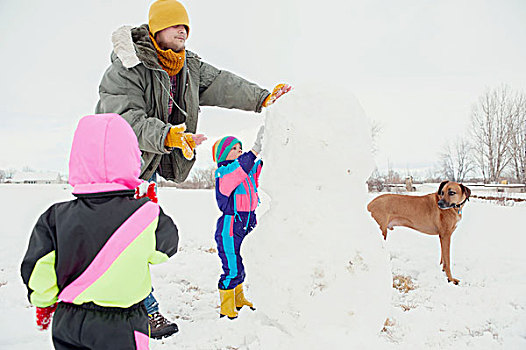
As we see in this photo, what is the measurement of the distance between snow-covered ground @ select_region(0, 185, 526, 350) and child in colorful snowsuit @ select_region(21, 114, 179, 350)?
1.07 metres

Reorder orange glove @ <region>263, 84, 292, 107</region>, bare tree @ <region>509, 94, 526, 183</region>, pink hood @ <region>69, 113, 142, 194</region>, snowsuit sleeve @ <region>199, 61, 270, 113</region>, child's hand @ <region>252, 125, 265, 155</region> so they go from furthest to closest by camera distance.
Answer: bare tree @ <region>509, 94, 526, 183</region> → snowsuit sleeve @ <region>199, 61, 270, 113</region> → orange glove @ <region>263, 84, 292, 107</region> → child's hand @ <region>252, 125, 265, 155</region> → pink hood @ <region>69, 113, 142, 194</region>

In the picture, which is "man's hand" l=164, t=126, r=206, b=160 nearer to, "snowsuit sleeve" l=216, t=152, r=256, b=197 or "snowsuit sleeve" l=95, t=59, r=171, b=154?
"snowsuit sleeve" l=95, t=59, r=171, b=154

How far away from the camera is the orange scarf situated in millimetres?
2367

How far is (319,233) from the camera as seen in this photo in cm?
217

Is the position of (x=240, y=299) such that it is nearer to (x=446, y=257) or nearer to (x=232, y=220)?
(x=232, y=220)

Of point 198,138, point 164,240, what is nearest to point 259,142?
point 198,138

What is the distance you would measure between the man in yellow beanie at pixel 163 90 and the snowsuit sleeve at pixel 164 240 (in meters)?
0.56

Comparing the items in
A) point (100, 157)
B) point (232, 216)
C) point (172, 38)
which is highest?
point (172, 38)

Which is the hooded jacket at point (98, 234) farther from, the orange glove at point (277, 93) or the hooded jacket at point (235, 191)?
the hooded jacket at point (235, 191)

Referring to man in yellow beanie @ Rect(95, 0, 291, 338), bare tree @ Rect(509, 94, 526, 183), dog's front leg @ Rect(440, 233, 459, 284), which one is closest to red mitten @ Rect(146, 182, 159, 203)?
man in yellow beanie @ Rect(95, 0, 291, 338)

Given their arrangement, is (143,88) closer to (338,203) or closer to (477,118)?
(338,203)

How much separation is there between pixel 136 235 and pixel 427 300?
2.97 metres

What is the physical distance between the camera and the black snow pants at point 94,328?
147cm

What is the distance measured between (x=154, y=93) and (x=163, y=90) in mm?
60
